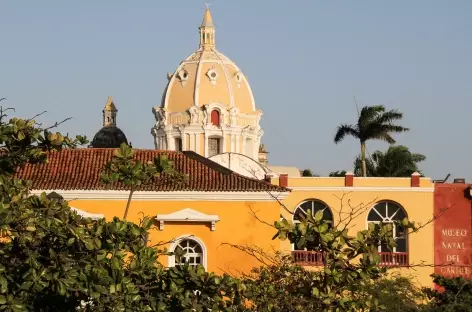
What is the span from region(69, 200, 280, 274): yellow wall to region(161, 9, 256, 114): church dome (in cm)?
2808

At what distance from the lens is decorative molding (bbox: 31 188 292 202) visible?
25062 millimetres

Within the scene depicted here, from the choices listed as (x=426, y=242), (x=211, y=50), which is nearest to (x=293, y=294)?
(x=426, y=242)

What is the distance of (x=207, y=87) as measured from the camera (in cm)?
5438

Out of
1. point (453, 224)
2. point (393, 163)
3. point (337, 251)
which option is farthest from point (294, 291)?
point (393, 163)

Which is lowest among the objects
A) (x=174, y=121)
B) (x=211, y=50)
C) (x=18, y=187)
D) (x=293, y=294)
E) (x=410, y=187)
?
(x=293, y=294)

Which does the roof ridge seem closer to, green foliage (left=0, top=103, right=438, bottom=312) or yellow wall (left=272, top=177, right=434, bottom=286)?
yellow wall (left=272, top=177, right=434, bottom=286)

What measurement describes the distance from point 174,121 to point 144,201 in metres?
28.4

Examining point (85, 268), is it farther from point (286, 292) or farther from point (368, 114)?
point (368, 114)

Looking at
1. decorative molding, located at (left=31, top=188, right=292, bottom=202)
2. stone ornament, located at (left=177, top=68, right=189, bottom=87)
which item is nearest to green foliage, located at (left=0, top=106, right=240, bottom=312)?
decorative molding, located at (left=31, top=188, right=292, bottom=202)

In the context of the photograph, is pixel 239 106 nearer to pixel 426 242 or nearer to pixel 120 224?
pixel 426 242

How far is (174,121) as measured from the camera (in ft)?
176

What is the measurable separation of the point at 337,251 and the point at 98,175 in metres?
16.2

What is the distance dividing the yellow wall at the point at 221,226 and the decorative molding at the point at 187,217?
134 millimetres

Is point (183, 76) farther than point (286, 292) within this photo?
Yes
